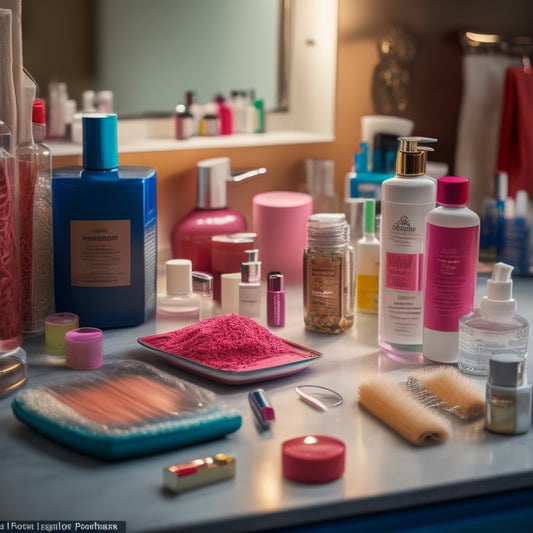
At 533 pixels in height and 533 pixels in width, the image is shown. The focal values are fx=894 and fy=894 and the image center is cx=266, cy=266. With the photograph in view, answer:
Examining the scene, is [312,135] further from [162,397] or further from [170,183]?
[162,397]

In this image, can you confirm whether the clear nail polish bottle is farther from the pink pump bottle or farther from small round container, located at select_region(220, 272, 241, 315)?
the pink pump bottle

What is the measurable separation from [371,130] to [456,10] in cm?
41

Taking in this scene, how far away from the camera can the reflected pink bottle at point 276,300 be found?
1388mm

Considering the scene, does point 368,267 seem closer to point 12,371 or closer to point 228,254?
point 228,254

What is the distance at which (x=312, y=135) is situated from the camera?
189 cm

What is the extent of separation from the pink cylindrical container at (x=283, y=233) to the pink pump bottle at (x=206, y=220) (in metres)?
0.05

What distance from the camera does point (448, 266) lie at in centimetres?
119

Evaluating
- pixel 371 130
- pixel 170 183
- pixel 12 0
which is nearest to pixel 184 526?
pixel 12 0

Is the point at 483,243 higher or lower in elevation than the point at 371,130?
lower

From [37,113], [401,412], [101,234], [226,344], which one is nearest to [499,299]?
[401,412]

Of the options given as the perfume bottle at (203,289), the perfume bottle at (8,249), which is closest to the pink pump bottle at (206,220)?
the perfume bottle at (203,289)

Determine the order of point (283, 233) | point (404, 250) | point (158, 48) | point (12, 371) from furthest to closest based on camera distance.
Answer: point (158, 48), point (283, 233), point (404, 250), point (12, 371)

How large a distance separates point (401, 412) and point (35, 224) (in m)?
0.64

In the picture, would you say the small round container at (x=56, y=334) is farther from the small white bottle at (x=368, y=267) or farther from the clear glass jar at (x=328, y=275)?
the small white bottle at (x=368, y=267)
